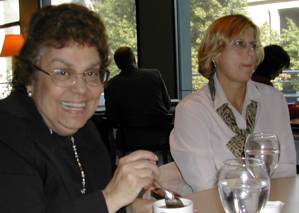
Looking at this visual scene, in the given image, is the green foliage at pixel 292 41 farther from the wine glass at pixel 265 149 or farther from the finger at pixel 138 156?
the finger at pixel 138 156

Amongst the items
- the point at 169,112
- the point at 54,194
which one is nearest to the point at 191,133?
the point at 54,194

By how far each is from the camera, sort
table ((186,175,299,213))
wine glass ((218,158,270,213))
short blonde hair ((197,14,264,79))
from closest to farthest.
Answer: wine glass ((218,158,270,213))
table ((186,175,299,213))
short blonde hair ((197,14,264,79))

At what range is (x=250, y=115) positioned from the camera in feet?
8.23

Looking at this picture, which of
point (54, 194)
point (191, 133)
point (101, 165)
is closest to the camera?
point (54, 194)

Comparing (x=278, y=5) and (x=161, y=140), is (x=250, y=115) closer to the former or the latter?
(x=161, y=140)

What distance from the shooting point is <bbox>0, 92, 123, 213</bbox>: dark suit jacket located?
1199 millimetres

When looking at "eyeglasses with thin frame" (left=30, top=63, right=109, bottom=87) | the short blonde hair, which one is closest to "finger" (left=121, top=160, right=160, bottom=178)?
"eyeglasses with thin frame" (left=30, top=63, right=109, bottom=87)

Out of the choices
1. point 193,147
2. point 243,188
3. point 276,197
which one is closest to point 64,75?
point 243,188

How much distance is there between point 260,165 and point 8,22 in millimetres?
9723

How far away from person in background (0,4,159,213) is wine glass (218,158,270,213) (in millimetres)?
204

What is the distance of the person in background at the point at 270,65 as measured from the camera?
4242 millimetres

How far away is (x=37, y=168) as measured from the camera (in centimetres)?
129

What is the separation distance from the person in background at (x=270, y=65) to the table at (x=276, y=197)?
238 centimetres

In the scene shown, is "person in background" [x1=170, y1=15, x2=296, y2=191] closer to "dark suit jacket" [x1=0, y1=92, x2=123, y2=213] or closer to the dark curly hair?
"dark suit jacket" [x1=0, y1=92, x2=123, y2=213]
